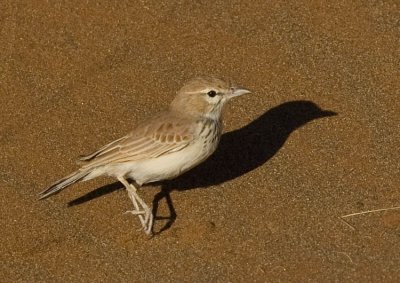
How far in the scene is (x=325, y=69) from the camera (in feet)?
29.9

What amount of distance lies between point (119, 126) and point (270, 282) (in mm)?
2402

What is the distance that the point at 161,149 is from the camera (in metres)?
7.52

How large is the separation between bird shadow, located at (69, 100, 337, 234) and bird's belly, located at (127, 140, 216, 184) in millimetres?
438

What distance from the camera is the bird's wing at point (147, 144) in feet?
24.6

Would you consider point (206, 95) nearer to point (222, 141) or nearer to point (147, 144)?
point (147, 144)

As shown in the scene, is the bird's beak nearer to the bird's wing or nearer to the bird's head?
the bird's head

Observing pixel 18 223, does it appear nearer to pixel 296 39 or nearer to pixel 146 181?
pixel 146 181

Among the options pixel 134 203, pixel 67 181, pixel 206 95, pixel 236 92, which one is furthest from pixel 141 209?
pixel 236 92

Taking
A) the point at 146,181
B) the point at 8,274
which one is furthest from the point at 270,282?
the point at 8,274

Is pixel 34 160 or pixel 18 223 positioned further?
pixel 34 160

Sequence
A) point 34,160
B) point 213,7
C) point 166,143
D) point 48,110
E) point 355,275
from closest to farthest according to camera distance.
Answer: point 355,275, point 166,143, point 34,160, point 48,110, point 213,7

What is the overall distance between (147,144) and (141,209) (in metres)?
0.55

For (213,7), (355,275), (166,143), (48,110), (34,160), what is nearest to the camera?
(355,275)

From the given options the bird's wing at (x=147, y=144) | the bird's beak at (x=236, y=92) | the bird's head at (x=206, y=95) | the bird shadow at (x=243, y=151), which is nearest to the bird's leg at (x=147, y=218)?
the bird shadow at (x=243, y=151)
